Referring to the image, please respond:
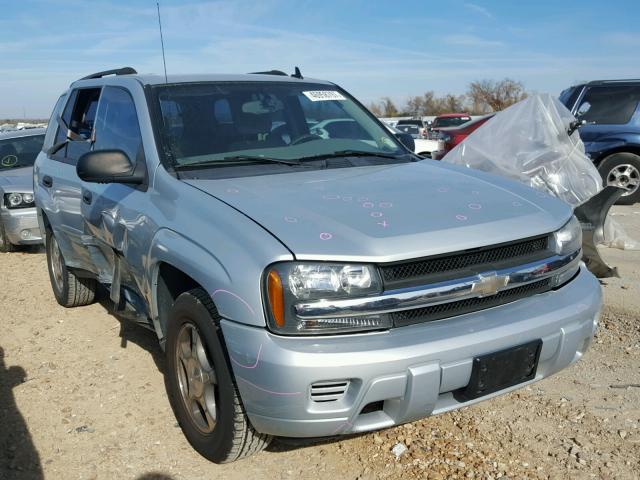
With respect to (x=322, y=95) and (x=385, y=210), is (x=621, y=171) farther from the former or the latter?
(x=385, y=210)

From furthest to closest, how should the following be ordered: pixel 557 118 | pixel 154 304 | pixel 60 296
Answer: pixel 557 118, pixel 60 296, pixel 154 304

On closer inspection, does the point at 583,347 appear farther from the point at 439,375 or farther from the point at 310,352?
the point at 310,352

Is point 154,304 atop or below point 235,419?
atop

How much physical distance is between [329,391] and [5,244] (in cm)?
718

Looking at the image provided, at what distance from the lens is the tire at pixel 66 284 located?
5117 mm

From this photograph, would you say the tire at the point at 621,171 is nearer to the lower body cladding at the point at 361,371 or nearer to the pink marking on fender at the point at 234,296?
the lower body cladding at the point at 361,371

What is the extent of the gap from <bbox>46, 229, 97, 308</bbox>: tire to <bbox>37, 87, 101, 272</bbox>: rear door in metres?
0.39

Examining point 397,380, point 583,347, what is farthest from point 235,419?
point 583,347

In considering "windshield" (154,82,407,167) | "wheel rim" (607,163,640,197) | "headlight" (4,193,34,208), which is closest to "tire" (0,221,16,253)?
"headlight" (4,193,34,208)

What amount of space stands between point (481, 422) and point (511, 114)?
13.9ft

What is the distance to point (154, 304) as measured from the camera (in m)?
3.12

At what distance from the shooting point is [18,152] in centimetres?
898

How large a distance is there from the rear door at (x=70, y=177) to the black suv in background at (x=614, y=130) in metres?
7.12

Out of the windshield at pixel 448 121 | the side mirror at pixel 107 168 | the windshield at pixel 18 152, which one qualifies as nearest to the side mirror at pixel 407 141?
the side mirror at pixel 107 168
